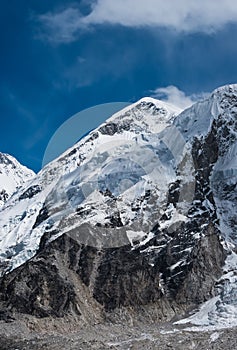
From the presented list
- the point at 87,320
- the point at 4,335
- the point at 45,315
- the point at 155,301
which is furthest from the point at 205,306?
the point at 4,335

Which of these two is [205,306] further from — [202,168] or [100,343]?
[202,168]

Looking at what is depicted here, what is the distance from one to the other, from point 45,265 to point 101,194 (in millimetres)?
37864

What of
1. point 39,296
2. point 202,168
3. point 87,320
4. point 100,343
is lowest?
point 100,343

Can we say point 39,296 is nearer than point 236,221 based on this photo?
Yes

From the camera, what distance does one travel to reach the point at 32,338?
136 meters

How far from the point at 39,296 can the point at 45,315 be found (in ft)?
21.5

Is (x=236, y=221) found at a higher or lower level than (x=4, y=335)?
higher

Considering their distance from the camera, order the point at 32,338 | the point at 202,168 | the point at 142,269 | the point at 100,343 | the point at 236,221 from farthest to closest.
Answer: the point at 202,168
the point at 236,221
the point at 142,269
the point at 32,338
the point at 100,343

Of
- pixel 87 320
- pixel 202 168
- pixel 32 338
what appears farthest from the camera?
pixel 202 168

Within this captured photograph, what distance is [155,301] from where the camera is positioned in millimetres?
157500

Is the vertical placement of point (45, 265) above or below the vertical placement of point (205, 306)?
above

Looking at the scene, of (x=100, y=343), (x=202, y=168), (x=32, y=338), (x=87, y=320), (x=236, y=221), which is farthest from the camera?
(x=202, y=168)

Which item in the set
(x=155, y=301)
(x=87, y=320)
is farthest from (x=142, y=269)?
(x=87, y=320)

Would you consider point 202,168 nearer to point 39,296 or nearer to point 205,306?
point 205,306
